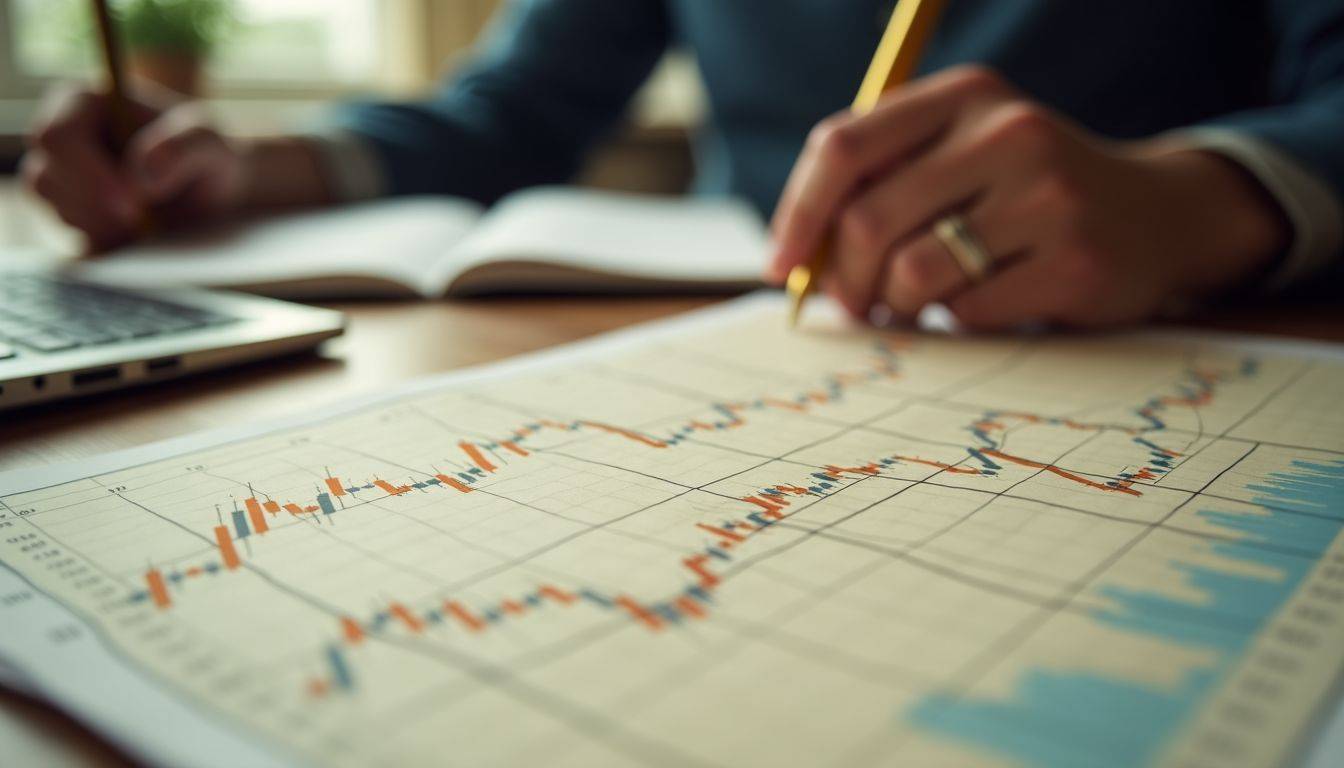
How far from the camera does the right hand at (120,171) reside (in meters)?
0.80

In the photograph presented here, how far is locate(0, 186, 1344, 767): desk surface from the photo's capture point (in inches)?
8.3

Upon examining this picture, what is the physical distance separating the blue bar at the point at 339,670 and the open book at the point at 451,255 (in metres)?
0.46

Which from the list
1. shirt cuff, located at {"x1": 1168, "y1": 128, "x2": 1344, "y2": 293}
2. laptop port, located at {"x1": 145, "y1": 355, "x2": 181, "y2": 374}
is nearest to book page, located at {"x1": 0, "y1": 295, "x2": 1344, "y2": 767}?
laptop port, located at {"x1": 145, "y1": 355, "x2": 181, "y2": 374}

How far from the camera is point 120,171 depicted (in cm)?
84

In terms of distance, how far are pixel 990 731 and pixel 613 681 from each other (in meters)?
0.08

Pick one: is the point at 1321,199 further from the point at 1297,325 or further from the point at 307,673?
the point at 307,673

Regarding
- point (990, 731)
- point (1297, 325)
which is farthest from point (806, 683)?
point (1297, 325)

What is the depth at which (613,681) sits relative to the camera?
204 millimetres

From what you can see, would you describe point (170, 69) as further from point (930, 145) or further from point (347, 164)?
point (930, 145)

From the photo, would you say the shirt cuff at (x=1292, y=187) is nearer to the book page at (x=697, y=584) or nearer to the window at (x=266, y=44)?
the book page at (x=697, y=584)

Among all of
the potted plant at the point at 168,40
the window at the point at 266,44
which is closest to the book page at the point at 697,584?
the potted plant at the point at 168,40

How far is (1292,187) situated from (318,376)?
627 mm

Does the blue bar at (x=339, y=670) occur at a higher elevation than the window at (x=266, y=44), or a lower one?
lower

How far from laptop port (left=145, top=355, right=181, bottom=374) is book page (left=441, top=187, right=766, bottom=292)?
233 mm
